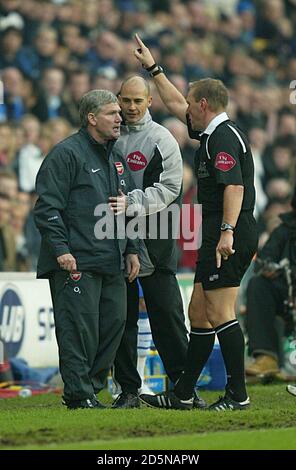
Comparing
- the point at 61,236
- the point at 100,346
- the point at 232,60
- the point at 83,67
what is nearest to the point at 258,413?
the point at 100,346

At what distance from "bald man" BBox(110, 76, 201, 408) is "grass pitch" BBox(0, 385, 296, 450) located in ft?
1.52

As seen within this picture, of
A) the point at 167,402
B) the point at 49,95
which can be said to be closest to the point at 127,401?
the point at 167,402

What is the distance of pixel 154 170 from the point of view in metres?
9.99

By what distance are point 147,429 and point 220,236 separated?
1.64 m

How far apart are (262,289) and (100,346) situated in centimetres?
425

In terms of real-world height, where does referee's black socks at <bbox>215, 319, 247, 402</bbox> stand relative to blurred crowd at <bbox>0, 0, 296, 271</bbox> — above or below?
below

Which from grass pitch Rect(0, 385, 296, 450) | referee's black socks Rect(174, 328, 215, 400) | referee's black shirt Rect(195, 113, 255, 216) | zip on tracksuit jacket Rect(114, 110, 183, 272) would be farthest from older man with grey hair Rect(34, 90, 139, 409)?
referee's black shirt Rect(195, 113, 255, 216)

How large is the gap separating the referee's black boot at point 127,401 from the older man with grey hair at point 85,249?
0.29 m

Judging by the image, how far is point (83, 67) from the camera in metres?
18.4

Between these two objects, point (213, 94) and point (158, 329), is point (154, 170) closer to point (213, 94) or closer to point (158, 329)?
point (213, 94)

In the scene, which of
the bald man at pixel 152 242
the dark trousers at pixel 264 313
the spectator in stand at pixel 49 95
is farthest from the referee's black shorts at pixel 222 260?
the spectator in stand at pixel 49 95

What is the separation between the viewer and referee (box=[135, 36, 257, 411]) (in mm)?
9289

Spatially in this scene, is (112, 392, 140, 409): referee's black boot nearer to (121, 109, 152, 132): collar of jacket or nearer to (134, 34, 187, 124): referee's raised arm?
(121, 109, 152, 132): collar of jacket

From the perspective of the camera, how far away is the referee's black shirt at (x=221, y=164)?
9281 mm
